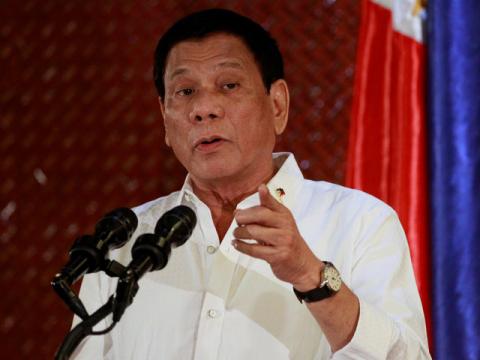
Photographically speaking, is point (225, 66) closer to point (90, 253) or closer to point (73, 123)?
point (90, 253)

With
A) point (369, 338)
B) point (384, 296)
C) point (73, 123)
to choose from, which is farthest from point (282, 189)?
point (73, 123)

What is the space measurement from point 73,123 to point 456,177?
3.68 ft

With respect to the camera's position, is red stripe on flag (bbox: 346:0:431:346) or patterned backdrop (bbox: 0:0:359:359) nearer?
red stripe on flag (bbox: 346:0:431:346)

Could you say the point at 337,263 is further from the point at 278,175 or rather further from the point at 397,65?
the point at 397,65

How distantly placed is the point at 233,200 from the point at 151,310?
0.88 feet

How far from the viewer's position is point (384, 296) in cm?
113

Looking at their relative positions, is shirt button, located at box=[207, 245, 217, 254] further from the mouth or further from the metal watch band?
the metal watch band

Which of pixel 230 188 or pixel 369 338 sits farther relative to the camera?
pixel 230 188

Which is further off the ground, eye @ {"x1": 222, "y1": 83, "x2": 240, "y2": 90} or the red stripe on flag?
eye @ {"x1": 222, "y1": 83, "x2": 240, "y2": 90}

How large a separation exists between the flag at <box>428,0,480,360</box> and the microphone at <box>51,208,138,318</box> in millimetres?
890

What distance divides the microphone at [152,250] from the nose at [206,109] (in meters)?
0.41

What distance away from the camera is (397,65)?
173cm

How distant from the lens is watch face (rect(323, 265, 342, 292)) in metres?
0.97

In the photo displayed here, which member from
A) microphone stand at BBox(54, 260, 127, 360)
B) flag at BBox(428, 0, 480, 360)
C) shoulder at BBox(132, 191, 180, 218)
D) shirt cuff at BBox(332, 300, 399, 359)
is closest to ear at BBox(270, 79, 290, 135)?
shoulder at BBox(132, 191, 180, 218)
